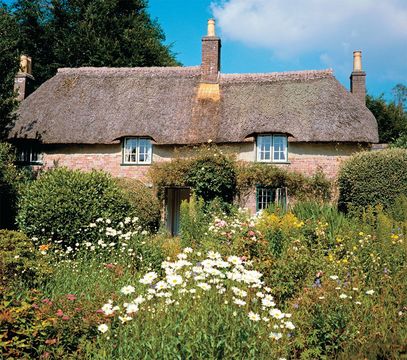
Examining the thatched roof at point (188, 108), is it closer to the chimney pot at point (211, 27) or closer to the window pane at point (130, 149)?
the window pane at point (130, 149)

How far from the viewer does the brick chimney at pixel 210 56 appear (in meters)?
19.1

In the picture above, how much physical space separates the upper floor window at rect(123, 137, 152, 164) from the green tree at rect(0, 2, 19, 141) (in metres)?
4.83

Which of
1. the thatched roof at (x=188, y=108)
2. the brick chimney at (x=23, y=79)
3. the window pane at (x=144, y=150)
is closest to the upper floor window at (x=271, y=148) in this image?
the thatched roof at (x=188, y=108)

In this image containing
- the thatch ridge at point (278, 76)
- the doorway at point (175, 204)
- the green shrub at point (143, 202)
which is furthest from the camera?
the thatch ridge at point (278, 76)

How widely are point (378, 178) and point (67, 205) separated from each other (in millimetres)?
8522

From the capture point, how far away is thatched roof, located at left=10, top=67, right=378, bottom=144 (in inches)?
668

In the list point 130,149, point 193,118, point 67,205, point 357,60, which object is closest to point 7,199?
point 67,205

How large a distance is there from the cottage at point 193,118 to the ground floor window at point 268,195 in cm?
6

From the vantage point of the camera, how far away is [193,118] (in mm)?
17812

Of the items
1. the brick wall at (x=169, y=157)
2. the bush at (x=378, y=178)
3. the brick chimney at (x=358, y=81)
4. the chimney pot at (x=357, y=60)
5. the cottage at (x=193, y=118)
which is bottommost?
the bush at (x=378, y=178)

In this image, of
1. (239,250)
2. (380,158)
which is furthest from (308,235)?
(380,158)

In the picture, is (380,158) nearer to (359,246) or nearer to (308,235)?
(308,235)

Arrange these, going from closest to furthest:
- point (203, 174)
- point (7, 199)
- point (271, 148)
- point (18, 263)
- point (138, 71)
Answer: point (18, 263) < point (7, 199) < point (203, 174) < point (271, 148) < point (138, 71)

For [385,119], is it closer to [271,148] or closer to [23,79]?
[271,148]
